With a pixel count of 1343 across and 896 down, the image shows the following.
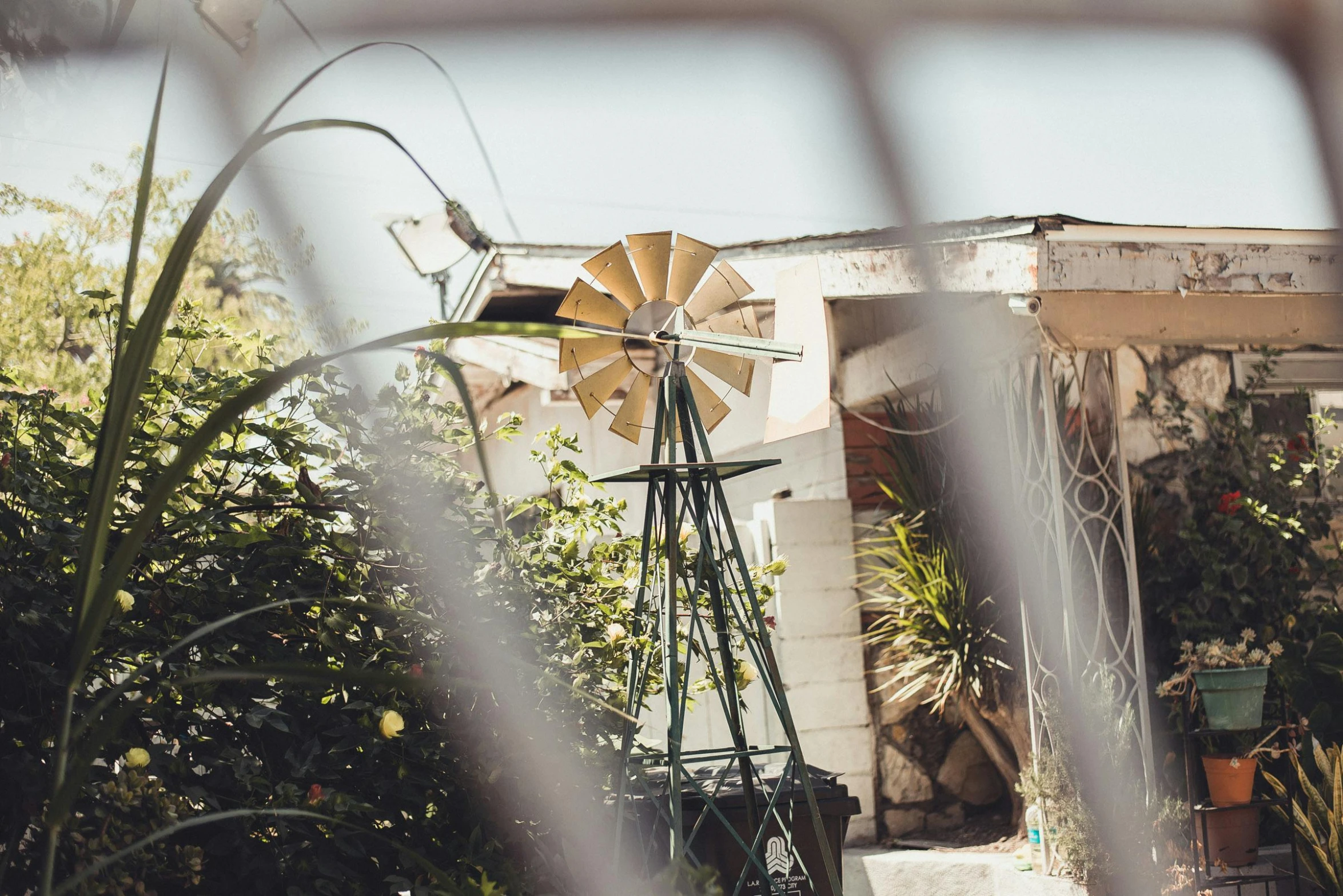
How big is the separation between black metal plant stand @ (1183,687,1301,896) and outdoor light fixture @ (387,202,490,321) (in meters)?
3.23

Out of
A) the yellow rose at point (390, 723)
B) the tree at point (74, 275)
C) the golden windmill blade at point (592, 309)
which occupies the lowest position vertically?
the yellow rose at point (390, 723)

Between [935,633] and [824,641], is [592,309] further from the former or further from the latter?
[824,641]

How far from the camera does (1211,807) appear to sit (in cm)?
347

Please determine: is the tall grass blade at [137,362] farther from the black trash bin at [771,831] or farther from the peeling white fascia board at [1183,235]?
the peeling white fascia board at [1183,235]

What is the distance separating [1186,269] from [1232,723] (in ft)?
4.91

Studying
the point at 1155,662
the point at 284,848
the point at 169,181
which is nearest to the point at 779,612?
the point at 1155,662

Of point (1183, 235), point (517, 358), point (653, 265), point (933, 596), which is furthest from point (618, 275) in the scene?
point (517, 358)

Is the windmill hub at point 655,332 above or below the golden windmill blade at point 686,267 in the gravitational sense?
below

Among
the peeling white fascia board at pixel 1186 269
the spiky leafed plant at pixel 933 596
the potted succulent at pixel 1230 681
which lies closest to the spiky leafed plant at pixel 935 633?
the spiky leafed plant at pixel 933 596

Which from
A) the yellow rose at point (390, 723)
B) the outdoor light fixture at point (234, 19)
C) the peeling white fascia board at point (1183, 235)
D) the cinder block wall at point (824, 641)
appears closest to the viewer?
the outdoor light fixture at point (234, 19)

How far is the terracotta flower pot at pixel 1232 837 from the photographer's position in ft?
11.5

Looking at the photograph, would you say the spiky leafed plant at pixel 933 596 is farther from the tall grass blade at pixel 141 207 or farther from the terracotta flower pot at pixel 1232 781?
the tall grass blade at pixel 141 207

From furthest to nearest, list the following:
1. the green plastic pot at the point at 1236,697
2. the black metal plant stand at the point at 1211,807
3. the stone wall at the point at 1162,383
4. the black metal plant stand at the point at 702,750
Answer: the stone wall at the point at 1162,383 → the green plastic pot at the point at 1236,697 → the black metal plant stand at the point at 1211,807 → the black metal plant stand at the point at 702,750

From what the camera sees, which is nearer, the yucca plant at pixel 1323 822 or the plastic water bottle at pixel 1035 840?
the yucca plant at pixel 1323 822
